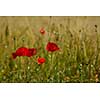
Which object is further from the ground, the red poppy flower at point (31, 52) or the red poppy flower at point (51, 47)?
the red poppy flower at point (51, 47)

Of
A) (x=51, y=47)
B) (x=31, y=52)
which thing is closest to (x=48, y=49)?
(x=51, y=47)

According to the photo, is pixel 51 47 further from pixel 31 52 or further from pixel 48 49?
pixel 31 52

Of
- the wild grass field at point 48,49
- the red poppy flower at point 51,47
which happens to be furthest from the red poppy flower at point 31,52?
the red poppy flower at point 51,47

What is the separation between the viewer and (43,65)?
1979 mm

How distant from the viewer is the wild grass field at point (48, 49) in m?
1.97

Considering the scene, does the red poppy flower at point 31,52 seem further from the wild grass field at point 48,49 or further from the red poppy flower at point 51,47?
the red poppy flower at point 51,47

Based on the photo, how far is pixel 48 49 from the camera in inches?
78.3

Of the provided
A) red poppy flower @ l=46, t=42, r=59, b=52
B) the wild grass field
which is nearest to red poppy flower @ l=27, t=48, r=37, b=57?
the wild grass field
